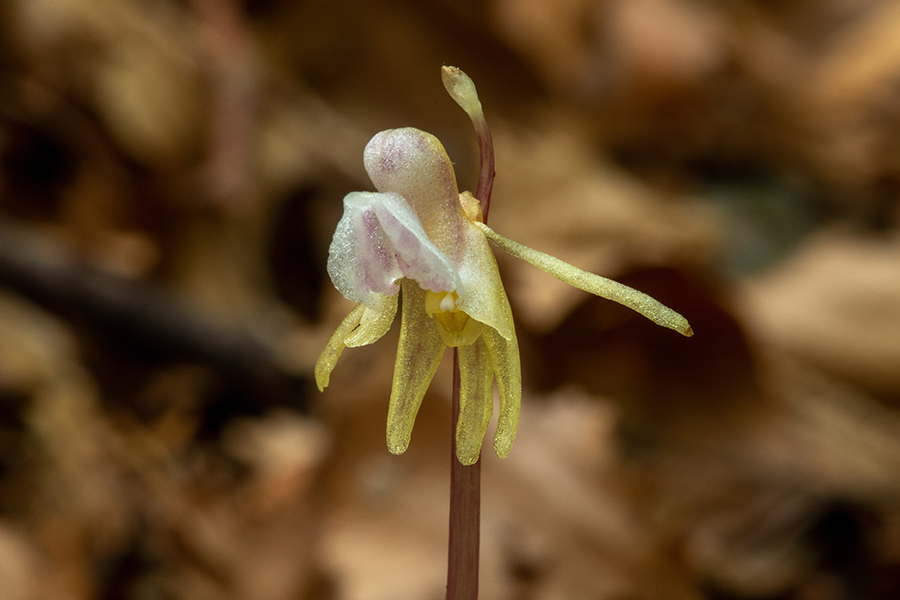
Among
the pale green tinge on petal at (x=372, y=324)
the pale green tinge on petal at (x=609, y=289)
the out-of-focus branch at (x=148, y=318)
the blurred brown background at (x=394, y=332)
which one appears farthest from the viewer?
the out-of-focus branch at (x=148, y=318)

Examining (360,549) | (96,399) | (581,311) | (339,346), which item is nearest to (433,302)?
(339,346)

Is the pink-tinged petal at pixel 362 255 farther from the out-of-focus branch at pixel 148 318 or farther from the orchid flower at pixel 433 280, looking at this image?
the out-of-focus branch at pixel 148 318

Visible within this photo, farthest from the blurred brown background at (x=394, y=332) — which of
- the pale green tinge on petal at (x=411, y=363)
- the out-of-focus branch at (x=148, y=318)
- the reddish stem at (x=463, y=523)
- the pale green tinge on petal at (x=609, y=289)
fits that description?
the pale green tinge on petal at (x=609, y=289)

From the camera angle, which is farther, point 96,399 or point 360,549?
point 96,399

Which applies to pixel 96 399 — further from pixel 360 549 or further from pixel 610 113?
pixel 610 113

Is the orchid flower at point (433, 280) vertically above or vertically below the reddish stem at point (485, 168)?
below
